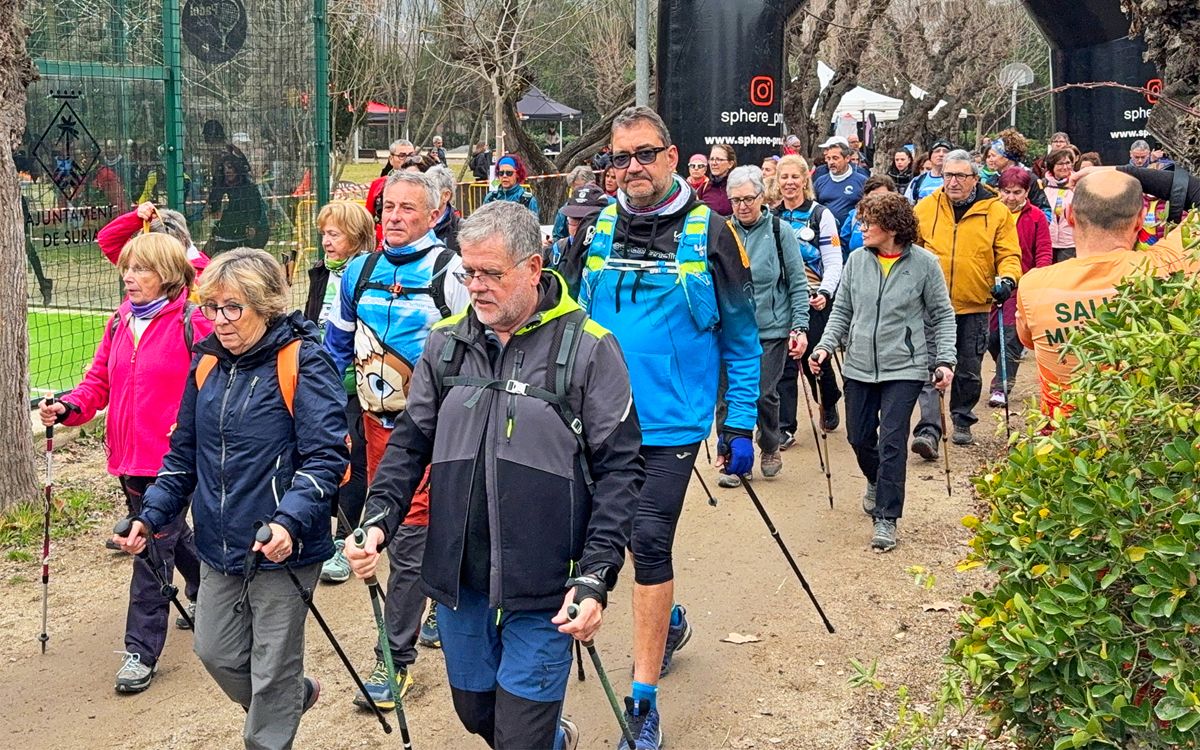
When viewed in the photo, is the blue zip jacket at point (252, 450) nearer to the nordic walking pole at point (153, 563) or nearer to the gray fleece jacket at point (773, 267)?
the nordic walking pole at point (153, 563)

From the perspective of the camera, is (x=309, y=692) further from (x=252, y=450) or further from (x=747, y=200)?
(x=747, y=200)

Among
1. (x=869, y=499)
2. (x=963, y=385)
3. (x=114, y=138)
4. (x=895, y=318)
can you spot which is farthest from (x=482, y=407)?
(x=114, y=138)

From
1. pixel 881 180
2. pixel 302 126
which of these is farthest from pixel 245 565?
pixel 302 126

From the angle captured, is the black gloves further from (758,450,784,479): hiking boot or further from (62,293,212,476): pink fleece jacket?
(62,293,212,476): pink fleece jacket

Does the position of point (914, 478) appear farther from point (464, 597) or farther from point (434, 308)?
point (464, 597)

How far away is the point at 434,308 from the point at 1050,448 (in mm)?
2945

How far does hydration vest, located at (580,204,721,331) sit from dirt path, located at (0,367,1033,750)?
1610mm

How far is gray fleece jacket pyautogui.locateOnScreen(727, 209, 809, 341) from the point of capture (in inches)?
338

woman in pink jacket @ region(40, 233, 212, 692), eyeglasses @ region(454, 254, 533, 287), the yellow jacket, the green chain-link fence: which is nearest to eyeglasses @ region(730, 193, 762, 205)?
the yellow jacket

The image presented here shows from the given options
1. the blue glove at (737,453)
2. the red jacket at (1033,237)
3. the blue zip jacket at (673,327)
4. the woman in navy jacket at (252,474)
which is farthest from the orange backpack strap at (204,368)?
the red jacket at (1033,237)

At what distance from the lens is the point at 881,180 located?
1076cm

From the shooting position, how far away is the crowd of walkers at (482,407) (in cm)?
371

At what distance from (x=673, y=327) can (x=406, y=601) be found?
4.96 ft

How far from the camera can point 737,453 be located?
4969 millimetres
